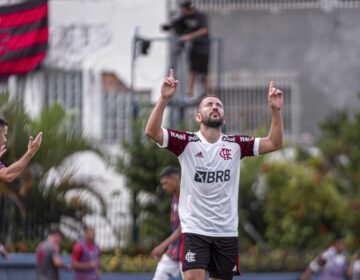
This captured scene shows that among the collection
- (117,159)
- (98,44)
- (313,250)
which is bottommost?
(313,250)

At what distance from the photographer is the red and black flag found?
590 inches

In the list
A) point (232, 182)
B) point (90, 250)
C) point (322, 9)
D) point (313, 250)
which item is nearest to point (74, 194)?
point (90, 250)

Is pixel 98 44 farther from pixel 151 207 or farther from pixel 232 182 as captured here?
pixel 232 182

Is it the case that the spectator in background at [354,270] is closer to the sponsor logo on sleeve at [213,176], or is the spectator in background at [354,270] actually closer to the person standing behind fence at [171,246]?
the person standing behind fence at [171,246]

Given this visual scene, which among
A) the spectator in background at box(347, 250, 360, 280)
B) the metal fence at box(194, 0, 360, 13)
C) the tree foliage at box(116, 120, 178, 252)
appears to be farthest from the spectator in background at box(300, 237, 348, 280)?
the metal fence at box(194, 0, 360, 13)

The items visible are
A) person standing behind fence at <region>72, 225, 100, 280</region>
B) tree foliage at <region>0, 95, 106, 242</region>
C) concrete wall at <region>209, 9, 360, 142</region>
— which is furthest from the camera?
concrete wall at <region>209, 9, 360, 142</region>

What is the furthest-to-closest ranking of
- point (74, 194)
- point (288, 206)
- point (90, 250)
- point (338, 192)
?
point (338, 192) → point (288, 206) → point (74, 194) → point (90, 250)

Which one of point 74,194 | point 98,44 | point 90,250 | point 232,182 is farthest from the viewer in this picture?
point 98,44

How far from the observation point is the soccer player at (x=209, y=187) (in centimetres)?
1200

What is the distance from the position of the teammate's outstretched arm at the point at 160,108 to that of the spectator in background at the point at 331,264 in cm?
→ 1446

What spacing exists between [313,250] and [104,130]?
655cm

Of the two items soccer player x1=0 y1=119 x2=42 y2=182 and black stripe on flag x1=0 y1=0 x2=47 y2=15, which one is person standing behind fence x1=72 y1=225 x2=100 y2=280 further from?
soccer player x1=0 y1=119 x2=42 y2=182

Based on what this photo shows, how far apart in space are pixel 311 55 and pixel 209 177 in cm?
2024

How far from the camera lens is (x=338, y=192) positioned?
28.9m
